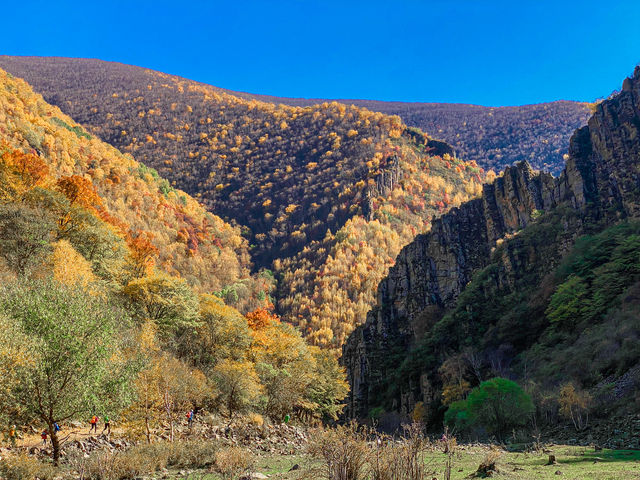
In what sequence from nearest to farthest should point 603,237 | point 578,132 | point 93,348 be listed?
point 93,348 < point 603,237 < point 578,132

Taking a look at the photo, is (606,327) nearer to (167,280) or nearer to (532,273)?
(532,273)

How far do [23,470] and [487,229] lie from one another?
241 ft

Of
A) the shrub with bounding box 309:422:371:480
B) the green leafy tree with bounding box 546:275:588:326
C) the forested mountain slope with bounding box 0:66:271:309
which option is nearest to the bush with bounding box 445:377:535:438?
the green leafy tree with bounding box 546:275:588:326

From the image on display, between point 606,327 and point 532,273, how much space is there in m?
21.2

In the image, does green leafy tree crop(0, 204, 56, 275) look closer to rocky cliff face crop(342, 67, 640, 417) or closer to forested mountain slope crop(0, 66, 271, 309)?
forested mountain slope crop(0, 66, 271, 309)

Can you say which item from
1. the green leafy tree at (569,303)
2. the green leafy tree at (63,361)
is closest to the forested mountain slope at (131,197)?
the green leafy tree at (63,361)

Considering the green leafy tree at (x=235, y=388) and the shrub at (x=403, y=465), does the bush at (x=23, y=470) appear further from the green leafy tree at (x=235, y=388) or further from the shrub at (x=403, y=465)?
the green leafy tree at (x=235, y=388)

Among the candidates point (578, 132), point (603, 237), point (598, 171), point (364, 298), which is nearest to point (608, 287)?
point (603, 237)

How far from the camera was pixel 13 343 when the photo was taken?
47.3 feet

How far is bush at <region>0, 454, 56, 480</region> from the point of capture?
13.0 metres

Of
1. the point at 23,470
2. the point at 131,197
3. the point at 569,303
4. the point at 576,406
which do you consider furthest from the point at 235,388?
the point at 131,197

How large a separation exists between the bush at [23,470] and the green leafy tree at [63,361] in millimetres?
2101

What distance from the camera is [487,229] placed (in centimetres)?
7406

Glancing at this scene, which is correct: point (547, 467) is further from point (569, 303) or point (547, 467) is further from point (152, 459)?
point (569, 303)
